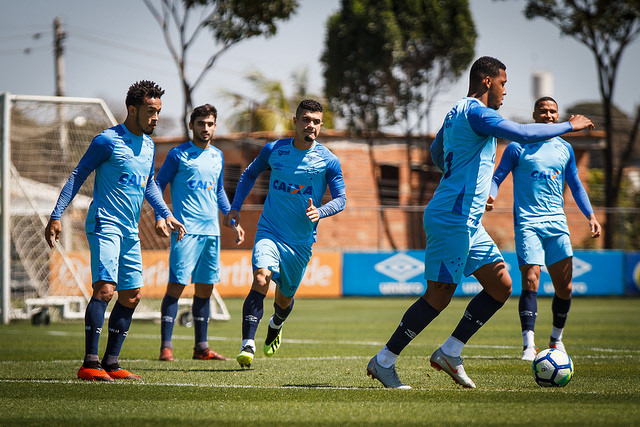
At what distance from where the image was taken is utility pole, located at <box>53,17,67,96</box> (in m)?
30.0

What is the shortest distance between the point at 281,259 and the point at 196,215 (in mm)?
1672

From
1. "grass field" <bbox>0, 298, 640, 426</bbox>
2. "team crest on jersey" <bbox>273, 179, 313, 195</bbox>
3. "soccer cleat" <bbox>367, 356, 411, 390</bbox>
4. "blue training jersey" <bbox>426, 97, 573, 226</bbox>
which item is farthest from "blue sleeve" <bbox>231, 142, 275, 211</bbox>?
"soccer cleat" <bbox>367, 356, 411, 390</bbox>

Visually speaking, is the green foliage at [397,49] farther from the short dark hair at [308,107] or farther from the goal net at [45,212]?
the short dark hair at [308,107]

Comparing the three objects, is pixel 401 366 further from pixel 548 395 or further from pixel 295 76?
pixel 295 76

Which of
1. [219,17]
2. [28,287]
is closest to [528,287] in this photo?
[28,287]

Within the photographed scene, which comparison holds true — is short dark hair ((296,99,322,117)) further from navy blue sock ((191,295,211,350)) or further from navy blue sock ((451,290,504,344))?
navy blue sock ((191,295,211,350))

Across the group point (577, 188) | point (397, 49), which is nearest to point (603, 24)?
point (397, 49)

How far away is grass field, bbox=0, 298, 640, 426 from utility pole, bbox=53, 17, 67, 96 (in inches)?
784

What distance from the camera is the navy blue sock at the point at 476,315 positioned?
625 centimetres

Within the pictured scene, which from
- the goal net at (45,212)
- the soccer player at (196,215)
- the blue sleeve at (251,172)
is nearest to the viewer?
the blue sleeve at (251,172)

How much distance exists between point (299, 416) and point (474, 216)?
2.01 m

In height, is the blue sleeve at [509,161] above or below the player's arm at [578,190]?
above

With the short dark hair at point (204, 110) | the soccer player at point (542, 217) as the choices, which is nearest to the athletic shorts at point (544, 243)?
the soccer player at point (542, 217)

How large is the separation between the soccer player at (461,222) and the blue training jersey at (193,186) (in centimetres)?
344
